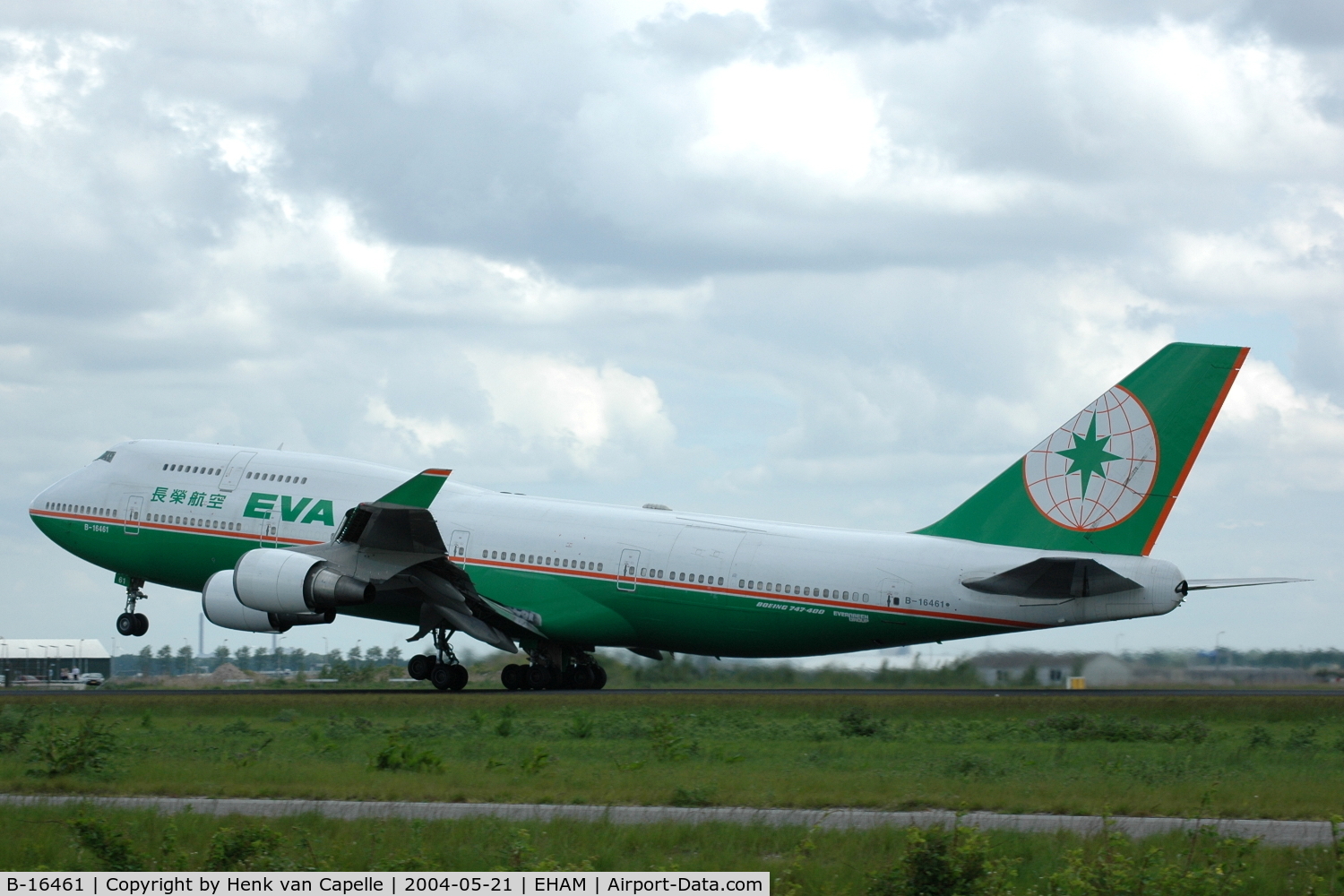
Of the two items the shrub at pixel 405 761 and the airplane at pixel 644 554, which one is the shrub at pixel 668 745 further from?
the airplane at pixel 644 554

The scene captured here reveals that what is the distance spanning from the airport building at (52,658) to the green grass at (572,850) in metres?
70.3

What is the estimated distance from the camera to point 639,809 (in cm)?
1692

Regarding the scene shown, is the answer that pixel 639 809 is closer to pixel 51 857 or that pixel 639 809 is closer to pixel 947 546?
pixel 51 857

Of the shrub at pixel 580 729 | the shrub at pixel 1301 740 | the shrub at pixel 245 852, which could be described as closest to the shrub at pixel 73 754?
the shrub at pixel 580 729

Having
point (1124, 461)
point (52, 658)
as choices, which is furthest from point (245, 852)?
point (52, 658)

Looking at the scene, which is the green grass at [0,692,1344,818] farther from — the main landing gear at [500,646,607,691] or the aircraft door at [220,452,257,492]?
the aircraft door at [220,452,257,492]

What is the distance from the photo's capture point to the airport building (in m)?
80.7

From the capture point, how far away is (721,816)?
1638cm

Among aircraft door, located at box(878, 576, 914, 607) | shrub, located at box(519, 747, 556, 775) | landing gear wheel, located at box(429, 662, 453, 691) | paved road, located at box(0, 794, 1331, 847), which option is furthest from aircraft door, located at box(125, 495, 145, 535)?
paved road, located at box(0, 794, 1331, 847)

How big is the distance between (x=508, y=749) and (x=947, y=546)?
1435cm

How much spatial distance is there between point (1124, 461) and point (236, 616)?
22.1 meters

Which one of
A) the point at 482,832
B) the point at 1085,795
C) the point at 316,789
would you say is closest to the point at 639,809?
the point at 482,832

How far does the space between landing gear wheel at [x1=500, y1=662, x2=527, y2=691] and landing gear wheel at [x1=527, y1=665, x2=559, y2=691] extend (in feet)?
0.56

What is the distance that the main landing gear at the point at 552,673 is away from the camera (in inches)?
1547
